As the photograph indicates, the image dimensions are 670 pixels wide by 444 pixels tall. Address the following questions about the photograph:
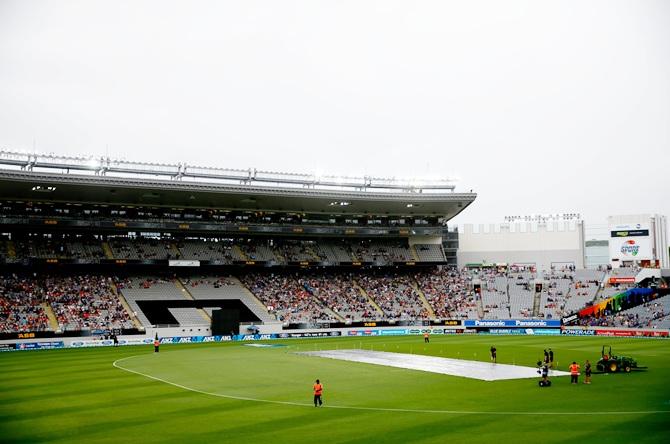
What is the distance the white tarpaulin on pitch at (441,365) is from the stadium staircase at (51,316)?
2881cm

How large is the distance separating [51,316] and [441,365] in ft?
146

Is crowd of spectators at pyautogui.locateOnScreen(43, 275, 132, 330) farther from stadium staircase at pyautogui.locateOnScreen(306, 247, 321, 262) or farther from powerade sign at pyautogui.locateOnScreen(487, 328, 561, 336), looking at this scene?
powerade sign at pyautogui.locateOnScreen(487, 328, 561, 336)

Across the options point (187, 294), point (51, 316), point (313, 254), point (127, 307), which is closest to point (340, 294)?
point (313, 254)

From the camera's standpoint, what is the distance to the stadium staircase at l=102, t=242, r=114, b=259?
3123 inches

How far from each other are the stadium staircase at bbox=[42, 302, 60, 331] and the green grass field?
1670 cm

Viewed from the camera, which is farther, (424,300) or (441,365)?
(424,300)

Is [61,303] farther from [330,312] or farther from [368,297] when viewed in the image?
[368,297]

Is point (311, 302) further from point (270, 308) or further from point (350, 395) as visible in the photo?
point (350, 395)

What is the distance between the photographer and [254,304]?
264 feet

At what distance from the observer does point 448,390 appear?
32688mm

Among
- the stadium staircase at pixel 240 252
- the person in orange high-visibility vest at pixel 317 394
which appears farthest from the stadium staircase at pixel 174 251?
the person in orange high-visibility vest at pixel 317 394

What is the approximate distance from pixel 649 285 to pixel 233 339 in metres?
55.1

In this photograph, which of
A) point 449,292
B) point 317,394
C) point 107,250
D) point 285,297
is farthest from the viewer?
point 449,292

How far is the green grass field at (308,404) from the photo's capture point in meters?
22.7
